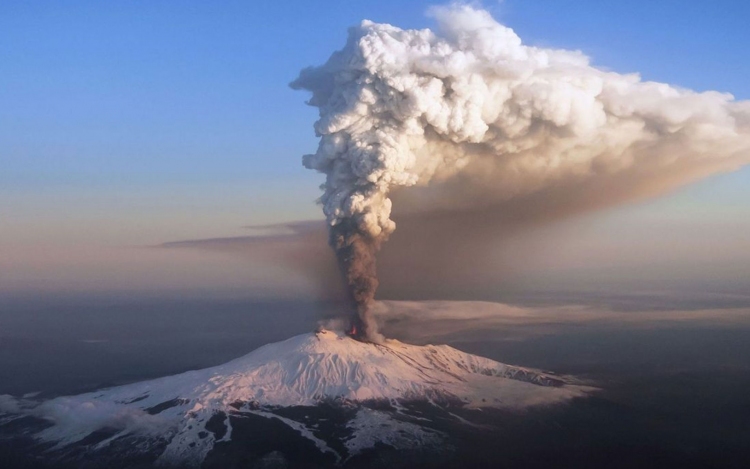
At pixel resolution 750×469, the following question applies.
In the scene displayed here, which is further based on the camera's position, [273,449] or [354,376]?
[354,376]

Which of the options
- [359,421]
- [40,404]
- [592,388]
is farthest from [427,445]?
[40,404]

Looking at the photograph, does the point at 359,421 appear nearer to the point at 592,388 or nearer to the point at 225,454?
the point at 225,454

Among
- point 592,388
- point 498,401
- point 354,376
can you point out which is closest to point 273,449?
point 354,376

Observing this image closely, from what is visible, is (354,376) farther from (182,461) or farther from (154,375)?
(154,375)

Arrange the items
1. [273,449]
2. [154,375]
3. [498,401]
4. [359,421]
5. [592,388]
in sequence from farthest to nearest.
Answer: [154,375] → [592,388] → [498,401] → [359,421] → [273,449]

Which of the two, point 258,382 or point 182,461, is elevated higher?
point 258,382

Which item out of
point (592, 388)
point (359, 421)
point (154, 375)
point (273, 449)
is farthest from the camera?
point (154, 375)
